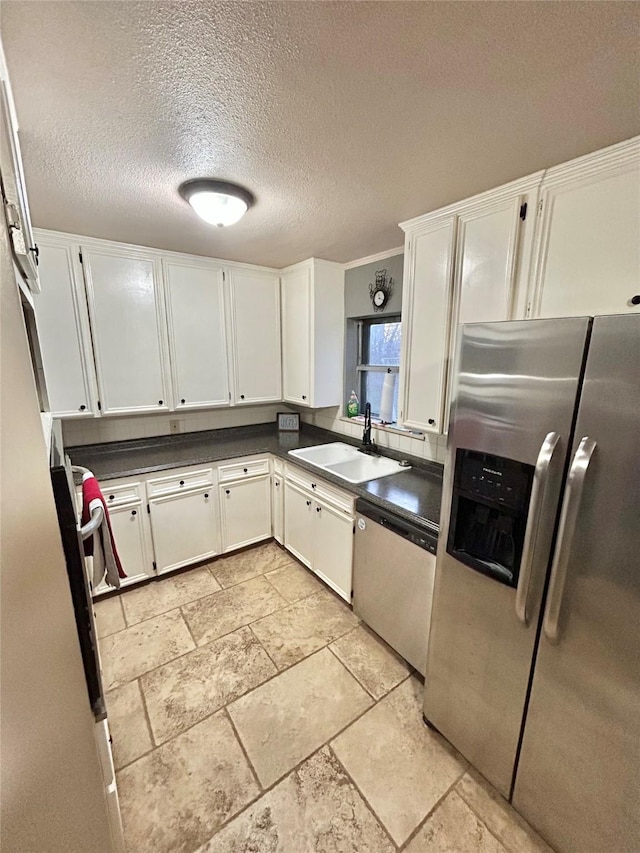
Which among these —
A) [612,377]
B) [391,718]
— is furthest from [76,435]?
[612,377]

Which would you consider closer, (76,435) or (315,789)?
(315,789)

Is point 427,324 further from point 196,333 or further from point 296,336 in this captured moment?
point 196,333

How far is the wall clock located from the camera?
8.77ft

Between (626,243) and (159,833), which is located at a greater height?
(626,243)

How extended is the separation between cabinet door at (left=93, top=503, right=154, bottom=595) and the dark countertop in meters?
0.28

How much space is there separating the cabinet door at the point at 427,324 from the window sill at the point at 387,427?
0.33m

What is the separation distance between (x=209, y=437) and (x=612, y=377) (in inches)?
115

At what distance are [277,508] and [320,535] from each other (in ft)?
2.09

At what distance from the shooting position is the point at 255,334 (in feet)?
10.3

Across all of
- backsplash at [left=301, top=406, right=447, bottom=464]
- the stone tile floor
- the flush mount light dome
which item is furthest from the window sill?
the flush mount light dome

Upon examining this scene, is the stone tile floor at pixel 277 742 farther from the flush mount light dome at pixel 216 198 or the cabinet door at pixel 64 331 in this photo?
the flush mount light dome at pixel 216 198

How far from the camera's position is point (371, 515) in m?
2.03

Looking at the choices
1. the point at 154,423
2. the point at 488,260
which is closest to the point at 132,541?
the point at 154,423

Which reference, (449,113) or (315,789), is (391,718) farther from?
(449,113)
